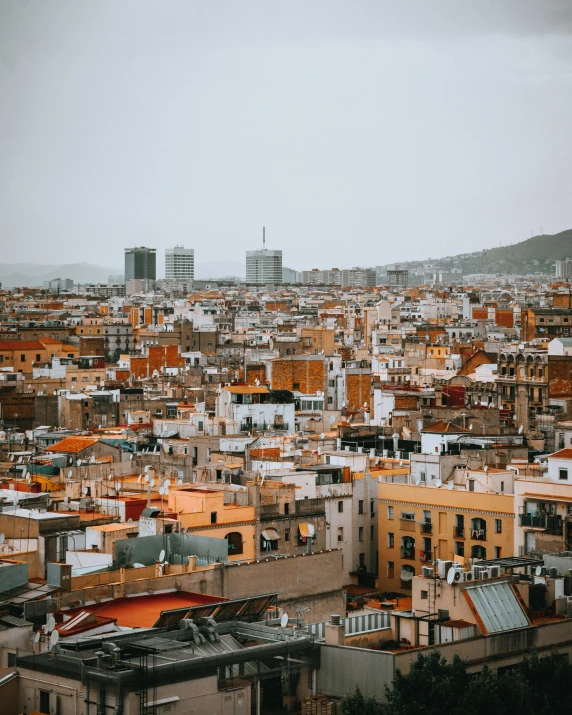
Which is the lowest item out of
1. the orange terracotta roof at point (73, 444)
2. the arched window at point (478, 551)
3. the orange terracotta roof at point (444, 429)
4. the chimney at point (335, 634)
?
the arched window at point (478, 551)

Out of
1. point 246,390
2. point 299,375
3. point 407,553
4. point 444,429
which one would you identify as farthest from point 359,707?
point 299,375

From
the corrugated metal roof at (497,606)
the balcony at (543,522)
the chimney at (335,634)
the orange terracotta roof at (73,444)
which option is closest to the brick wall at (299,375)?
the orange terracotta roof at (73,444)

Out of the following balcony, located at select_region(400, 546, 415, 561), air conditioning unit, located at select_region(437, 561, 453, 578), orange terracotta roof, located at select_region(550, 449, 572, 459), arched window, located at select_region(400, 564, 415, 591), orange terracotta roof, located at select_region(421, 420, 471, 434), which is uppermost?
orange terracotta roof, located at select_region(550, 449, 572, 459)

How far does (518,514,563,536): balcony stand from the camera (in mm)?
28969

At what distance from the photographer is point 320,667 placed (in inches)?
749

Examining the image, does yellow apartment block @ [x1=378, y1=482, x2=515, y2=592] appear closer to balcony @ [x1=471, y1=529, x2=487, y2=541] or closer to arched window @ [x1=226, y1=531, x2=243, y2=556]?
balcony @ [x1=471, y1=529, x2=487, y2=541]

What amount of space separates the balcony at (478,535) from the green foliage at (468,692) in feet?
39.5

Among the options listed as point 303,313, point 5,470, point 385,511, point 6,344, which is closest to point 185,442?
point 5,470

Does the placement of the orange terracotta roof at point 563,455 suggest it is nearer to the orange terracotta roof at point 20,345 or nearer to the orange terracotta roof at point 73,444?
the orange terracotta roof at point 73,444

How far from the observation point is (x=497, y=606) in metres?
20.3

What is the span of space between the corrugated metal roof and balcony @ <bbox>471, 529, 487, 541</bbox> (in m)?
10.1

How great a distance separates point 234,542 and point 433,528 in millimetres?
6365

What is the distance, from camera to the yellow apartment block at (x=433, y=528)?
30578mm

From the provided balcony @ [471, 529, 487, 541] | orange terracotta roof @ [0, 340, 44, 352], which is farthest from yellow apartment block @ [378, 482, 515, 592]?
orange terracotta roof @ [0, 340, 44, 352]
